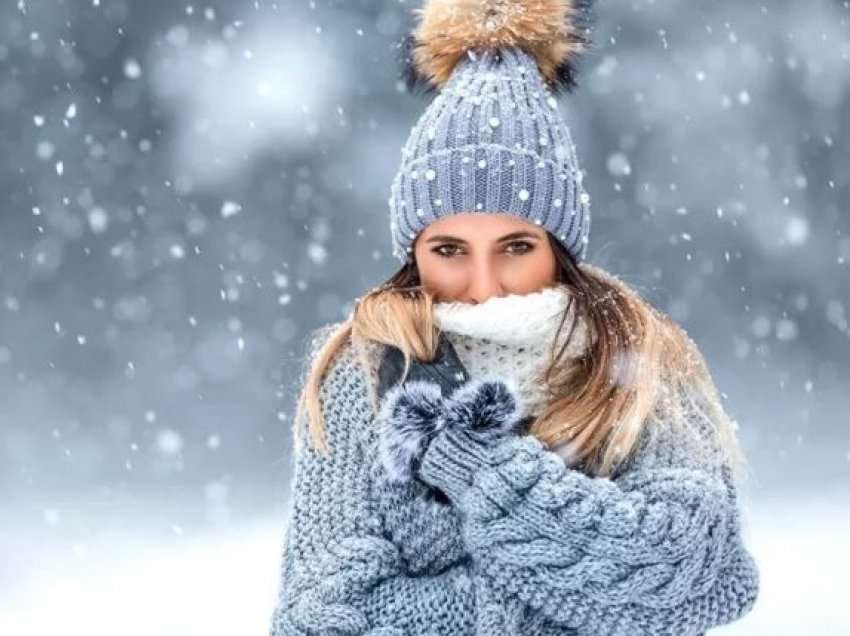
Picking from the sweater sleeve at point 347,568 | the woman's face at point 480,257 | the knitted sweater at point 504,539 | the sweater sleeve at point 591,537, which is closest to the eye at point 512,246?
the woman's face at point 480,257

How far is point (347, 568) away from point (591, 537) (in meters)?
0.35

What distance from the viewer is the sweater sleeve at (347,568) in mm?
1771

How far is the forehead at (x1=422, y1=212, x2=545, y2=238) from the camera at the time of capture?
1986mm

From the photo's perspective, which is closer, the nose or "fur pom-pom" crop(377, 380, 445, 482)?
"fur pom-pom" crop(377, 380, 445, 482)

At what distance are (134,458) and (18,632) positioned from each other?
1.21 metres

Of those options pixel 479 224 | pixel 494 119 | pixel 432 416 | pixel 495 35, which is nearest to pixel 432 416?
pixel 432 416

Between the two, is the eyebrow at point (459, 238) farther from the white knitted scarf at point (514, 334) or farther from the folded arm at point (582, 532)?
the folded arm at point (582, 532)

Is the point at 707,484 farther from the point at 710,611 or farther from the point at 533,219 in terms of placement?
the point at 533,219

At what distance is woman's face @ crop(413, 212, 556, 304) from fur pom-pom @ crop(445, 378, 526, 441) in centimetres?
25

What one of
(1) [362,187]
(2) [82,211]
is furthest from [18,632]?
(1) [362,187]

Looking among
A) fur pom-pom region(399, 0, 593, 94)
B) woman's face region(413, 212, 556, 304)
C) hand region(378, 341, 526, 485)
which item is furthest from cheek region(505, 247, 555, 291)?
fur pom-pom region(399, 0, 593, 94)

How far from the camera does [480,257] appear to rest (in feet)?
6.43

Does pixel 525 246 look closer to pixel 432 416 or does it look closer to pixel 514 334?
pixel 514 334

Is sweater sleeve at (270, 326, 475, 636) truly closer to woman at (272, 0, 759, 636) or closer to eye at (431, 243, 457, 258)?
woman at (272, 0, 759, 636)
